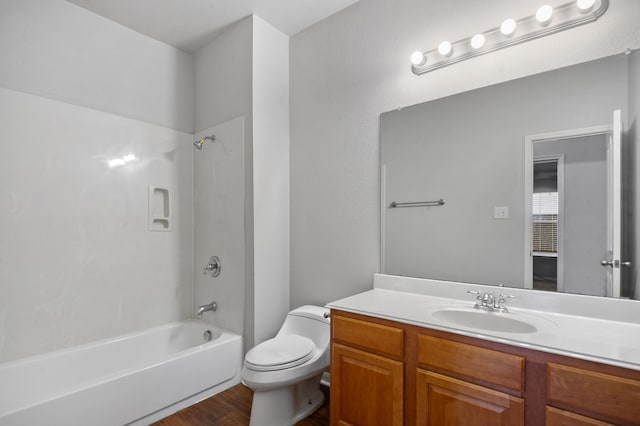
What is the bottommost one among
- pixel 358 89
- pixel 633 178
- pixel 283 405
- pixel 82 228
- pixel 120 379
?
pixel 283 405

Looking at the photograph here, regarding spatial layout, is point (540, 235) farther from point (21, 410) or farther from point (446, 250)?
point (21, 410)

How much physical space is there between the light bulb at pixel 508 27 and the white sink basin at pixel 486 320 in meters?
1.33

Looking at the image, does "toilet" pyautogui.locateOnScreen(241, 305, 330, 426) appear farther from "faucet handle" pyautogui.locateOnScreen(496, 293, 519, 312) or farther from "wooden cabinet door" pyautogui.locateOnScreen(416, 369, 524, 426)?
"faucet handle" pyautogui.locateOnScreen(496, 293, 519, 312)

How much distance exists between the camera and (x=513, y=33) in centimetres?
154

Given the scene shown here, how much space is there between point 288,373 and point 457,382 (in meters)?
A: 0.89

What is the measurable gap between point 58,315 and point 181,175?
1.30 m

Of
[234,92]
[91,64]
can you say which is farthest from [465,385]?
[91,64]

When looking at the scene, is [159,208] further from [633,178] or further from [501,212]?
[633,178]

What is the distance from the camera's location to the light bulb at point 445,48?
1.71m

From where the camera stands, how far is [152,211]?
2.54 metres

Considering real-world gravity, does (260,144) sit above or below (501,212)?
above

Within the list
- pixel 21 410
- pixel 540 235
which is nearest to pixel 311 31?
pixel 540 235

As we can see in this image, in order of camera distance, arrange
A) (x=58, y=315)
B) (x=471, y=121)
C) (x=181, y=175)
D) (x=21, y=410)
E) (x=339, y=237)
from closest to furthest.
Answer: (x=21, y=410) → (x=471, y=121) → (x=58, y=315) → (x=339, y=237) → (x=181, y=175)

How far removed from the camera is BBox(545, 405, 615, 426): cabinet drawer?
0.95m
